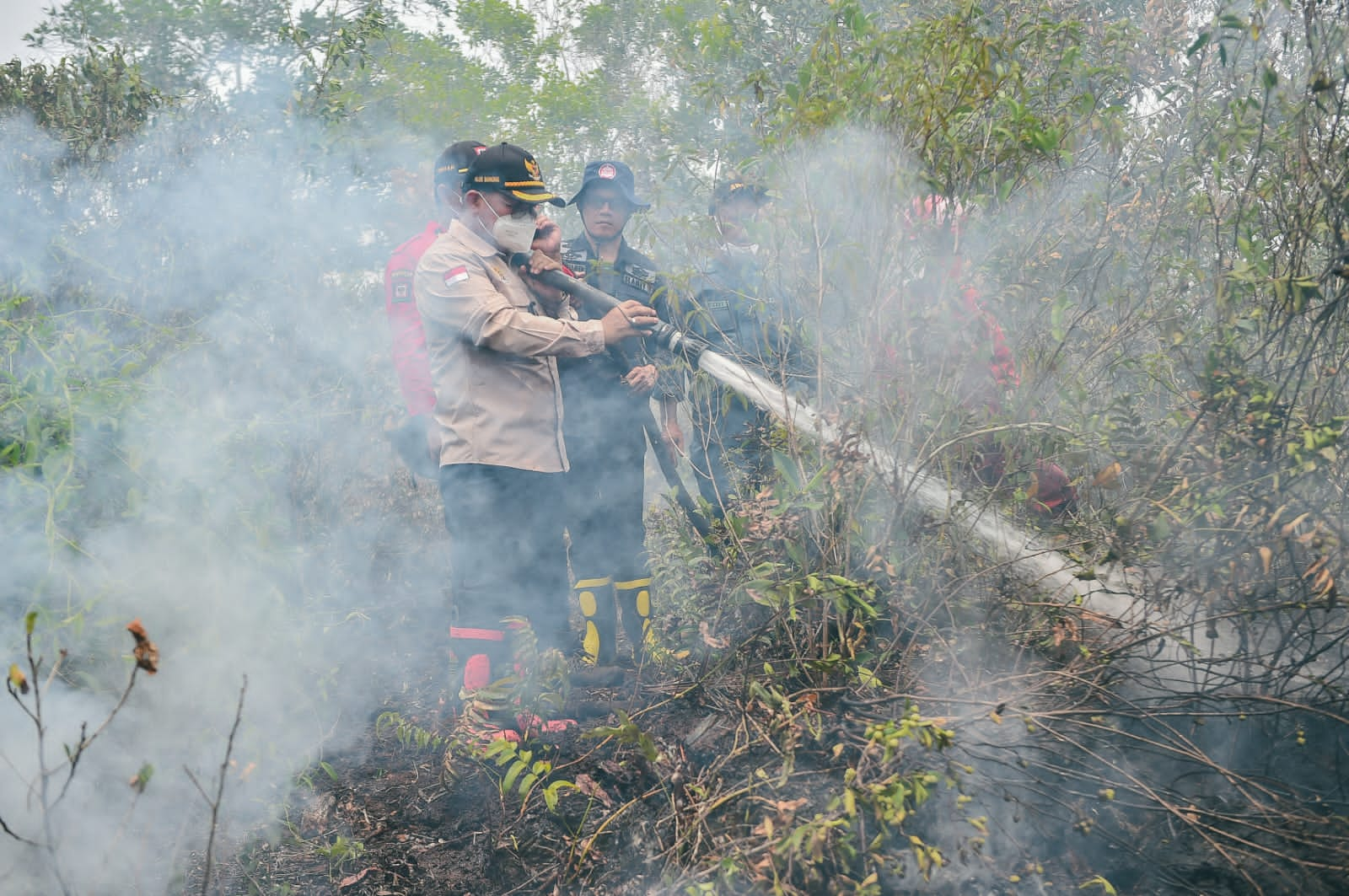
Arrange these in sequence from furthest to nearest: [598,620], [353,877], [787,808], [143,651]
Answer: [598,620]
[353,877]
[787,808]
[143,651]

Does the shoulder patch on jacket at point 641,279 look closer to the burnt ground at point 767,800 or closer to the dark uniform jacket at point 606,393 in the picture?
the dark uniform jacket at point 606,393

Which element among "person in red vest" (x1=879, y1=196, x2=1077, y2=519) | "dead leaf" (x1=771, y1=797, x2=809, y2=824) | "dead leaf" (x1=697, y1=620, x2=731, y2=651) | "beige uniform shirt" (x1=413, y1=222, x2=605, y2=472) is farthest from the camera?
"beige uniform shirt" (x1=413, y1=222, x2=605, y2=472)

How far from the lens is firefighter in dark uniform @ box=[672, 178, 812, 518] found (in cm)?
286

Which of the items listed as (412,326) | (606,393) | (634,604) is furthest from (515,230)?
(634,604)

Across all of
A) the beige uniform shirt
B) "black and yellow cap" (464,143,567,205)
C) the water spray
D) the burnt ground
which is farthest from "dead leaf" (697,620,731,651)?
"black and yellow cap" (464,143,567,205)

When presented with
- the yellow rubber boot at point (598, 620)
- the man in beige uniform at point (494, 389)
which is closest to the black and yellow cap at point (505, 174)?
the man in beige uniform at point (494, 389)

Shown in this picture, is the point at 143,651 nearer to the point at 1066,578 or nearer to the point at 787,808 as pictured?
the point at 787,808

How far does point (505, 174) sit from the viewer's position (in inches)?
126

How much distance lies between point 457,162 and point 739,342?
1.33 m

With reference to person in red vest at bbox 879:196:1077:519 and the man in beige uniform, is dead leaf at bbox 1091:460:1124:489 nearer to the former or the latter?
person in red vest at bbox 879:196:1077:519

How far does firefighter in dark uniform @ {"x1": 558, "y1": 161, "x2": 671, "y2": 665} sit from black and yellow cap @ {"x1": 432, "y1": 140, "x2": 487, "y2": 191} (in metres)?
0.68

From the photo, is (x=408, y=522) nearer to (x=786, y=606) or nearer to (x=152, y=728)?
(x=152, y=728)

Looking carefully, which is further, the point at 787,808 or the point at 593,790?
the point at 593,790

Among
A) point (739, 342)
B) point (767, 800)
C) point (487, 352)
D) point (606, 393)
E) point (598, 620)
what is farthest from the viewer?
point (606, 393)
